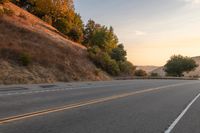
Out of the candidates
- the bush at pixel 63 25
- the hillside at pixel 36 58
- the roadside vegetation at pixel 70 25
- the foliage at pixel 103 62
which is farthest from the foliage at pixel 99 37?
the hillside at pixel 36 58

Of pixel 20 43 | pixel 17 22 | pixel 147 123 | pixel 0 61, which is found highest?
pixel 17 22

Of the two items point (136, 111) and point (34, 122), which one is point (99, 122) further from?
point (136, 111)

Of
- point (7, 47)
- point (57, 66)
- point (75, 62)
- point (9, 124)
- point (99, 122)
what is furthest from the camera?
point (75, 62)

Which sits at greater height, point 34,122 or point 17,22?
point 17,22

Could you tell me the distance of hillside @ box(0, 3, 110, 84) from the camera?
3331 centimetres

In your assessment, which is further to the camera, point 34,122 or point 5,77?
point 5,77

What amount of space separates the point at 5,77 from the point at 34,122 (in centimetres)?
2162

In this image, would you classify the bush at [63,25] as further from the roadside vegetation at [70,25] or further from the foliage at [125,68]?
the foliage at [125,68]

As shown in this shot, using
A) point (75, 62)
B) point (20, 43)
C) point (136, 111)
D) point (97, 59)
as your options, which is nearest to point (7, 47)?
point (20, 43)

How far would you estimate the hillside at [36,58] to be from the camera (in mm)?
33312

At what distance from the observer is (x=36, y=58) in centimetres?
3928

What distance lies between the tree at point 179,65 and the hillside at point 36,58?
2134 inches

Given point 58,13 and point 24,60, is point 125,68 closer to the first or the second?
point 58,13

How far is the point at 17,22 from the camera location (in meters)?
51.6
